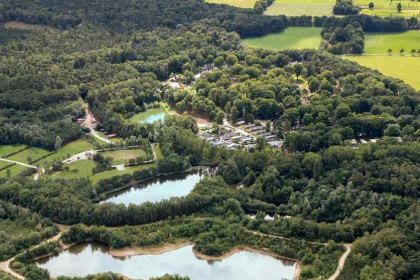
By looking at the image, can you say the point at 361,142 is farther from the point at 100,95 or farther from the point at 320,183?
the point at 100,95

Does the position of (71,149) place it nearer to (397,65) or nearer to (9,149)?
(9,149)

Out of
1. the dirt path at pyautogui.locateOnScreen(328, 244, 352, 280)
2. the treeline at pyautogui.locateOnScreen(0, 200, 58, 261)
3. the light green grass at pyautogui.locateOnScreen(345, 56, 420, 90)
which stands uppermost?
the light green grass at pyautogui.locateOnScreen(345, 56, 420, 90)

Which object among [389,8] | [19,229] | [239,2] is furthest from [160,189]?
[389,8]

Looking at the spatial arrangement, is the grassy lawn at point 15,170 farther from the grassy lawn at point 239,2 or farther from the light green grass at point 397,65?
the grassy lawn at point 239,2

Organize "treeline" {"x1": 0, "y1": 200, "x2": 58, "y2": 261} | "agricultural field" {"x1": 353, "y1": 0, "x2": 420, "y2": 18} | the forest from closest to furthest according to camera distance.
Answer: "treeline" {"x1": 0, "y1": 200, "x2": 58, "y2": 261}
the forest
"agricultural field" {"x1": 353, "y1": 0, "x2": 420, "y2": 18}

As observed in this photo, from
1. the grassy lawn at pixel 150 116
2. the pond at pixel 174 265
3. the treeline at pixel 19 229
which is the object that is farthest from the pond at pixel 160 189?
the grassy lawn at pixel 150 116

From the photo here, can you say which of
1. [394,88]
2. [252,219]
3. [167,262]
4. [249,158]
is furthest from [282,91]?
[167,262]

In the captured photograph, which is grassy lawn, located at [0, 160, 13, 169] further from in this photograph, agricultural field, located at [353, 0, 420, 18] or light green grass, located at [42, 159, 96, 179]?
agricultural field, located at [353, 0, 420, 18]

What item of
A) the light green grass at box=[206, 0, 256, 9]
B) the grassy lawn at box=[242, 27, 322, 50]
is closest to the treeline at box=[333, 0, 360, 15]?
the grassy lawn at box=[242, 27, 322, 50]
